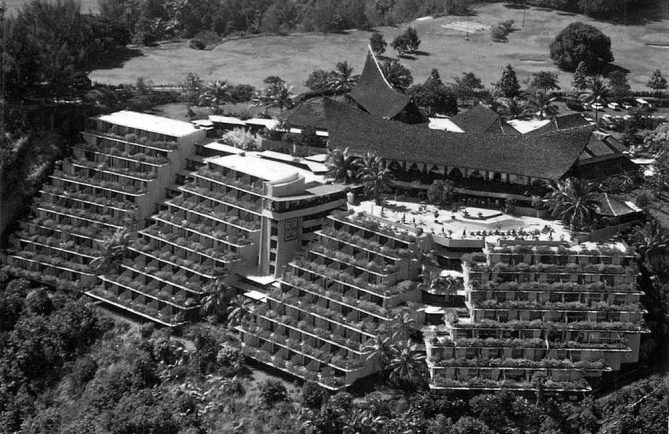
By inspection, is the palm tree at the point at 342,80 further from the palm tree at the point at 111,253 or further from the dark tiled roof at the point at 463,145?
the palm tree at the point at 111,253

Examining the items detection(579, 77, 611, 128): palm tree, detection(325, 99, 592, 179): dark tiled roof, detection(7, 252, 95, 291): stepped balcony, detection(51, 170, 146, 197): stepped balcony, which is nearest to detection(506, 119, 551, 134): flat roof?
detection(579, 77, 611, 128): palm tree

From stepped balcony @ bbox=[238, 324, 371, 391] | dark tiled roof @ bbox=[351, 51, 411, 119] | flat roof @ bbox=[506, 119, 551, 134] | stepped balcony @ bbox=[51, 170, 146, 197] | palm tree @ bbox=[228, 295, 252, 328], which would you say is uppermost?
dark tiled roof @ bbox=[351, 51, 411, 119]

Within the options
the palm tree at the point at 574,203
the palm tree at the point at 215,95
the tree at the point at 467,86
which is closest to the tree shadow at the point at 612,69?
the tree at the point at 467,86

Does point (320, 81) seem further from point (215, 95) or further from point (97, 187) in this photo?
point (97, 187)

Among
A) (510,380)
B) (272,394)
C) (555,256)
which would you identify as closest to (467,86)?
(555,256)

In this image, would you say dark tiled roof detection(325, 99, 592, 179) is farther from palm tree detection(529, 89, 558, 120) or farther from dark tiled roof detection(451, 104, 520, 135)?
palm tree detection(529, 89, 558, 120)

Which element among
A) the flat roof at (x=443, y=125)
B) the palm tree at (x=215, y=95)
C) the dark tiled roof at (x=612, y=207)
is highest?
the palm tree at (x=215, y=95)
